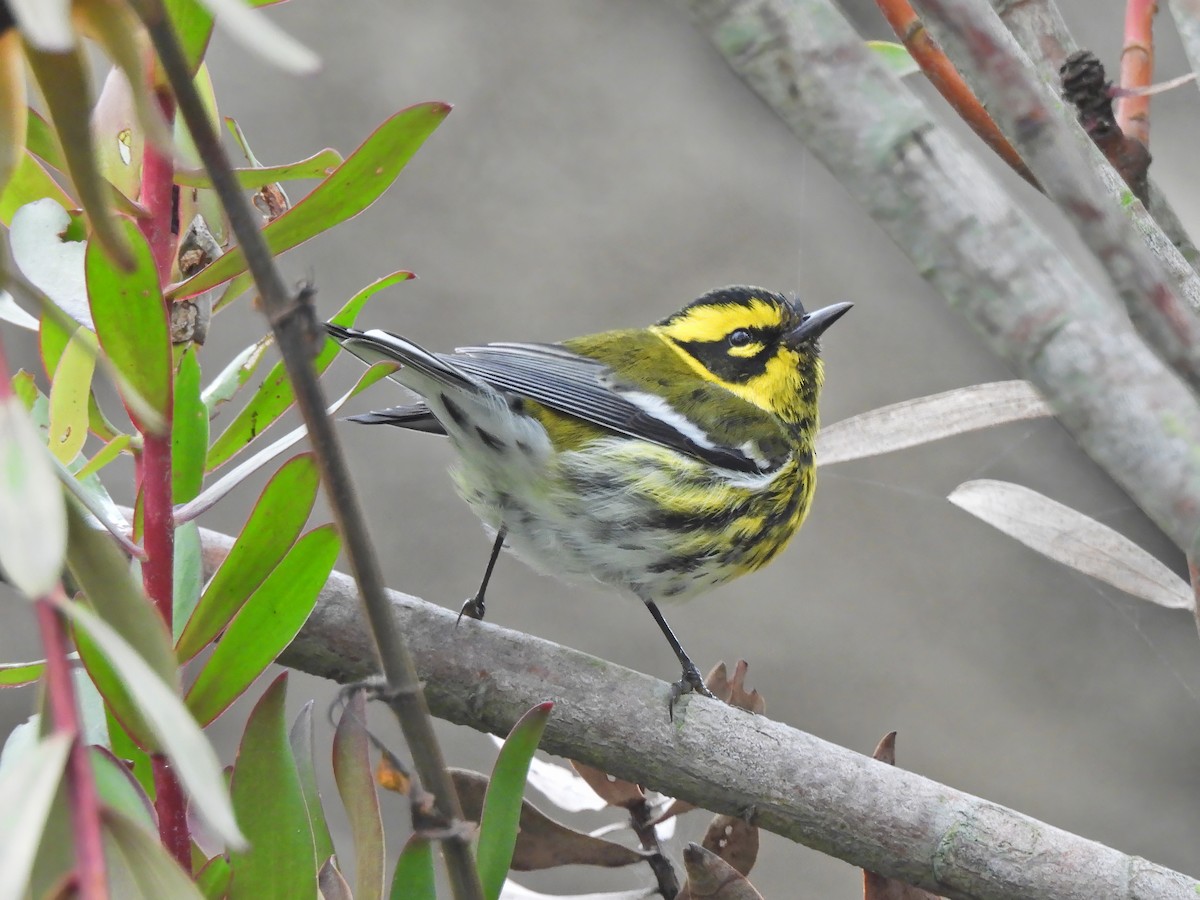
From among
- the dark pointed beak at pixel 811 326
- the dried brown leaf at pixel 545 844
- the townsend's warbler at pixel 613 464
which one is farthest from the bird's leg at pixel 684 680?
the dark pointed beak at pixel 811 326

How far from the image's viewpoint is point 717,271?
2635mm

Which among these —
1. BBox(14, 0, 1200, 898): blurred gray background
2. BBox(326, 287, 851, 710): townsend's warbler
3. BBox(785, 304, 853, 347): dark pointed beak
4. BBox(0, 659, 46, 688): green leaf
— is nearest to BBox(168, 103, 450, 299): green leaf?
BBox(0, 659, 46, 688): green leaf

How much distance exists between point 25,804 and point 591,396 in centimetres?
112

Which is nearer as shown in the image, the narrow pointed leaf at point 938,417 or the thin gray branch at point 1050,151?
the thin gray branch at point 1050,151

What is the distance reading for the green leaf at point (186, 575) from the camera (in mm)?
489

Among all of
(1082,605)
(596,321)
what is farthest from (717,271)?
(1082,605)

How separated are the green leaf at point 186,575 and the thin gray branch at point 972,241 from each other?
0.31m

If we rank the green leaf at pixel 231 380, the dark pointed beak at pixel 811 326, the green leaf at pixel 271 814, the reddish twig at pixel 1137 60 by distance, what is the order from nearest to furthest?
the green leaf at pixel 271 814 < the green leaf at pixel 231 380 < the reddish twig at pixel 1137 60 < the dark pointed beak at pixel 811 326

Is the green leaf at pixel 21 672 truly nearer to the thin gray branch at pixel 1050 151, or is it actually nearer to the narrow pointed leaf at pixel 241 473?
the narrow pointed leaf at pixel 241 473

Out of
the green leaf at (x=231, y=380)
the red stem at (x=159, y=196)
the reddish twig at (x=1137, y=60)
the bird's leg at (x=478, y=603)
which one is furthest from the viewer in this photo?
the bird's leg at (x=478, y=603)

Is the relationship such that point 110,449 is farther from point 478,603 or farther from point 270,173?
point 478,603

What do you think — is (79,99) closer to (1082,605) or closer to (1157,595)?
(1157,595)

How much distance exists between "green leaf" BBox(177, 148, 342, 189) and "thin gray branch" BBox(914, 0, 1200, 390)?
0.27 metres

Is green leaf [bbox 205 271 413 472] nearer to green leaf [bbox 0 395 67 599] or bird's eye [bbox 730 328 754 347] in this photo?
green leaf [bbox 0 395 67 599]
